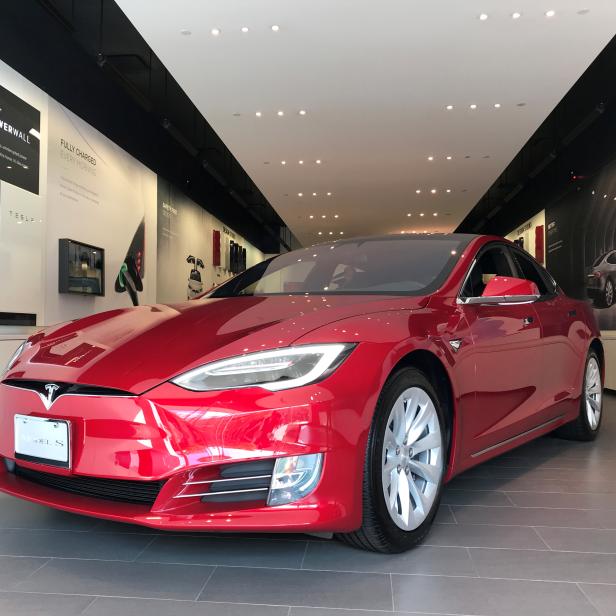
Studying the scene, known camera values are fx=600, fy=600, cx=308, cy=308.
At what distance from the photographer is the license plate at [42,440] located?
1675mm

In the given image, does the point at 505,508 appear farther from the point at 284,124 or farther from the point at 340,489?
the point at 284,124

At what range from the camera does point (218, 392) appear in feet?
5.22

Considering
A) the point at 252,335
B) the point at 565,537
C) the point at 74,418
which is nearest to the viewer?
the point at 74,418

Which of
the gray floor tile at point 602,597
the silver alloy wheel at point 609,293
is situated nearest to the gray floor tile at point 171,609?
the gray floor tile at point 602,597

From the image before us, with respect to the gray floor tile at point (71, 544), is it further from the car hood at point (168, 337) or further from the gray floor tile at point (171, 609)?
the car hood at point (168, 337)

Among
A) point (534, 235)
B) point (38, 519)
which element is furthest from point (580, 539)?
point (534, 235)

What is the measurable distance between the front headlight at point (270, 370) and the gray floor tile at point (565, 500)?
133 centimetres

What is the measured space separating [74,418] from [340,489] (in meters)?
0.76

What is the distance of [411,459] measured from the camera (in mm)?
1958

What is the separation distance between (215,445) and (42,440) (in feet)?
1.81

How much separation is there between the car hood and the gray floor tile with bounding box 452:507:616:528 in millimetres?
884

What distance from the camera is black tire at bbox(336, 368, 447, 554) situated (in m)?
1.71

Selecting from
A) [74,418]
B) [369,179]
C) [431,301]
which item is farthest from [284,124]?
[74,418]

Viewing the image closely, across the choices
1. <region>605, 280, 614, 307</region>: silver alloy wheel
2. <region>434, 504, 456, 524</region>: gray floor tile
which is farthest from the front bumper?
<region>605, 280, 614, 307</region>: silver alloy wheel
